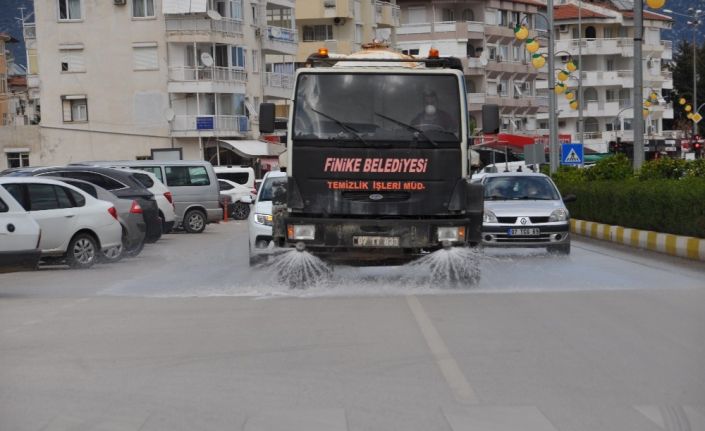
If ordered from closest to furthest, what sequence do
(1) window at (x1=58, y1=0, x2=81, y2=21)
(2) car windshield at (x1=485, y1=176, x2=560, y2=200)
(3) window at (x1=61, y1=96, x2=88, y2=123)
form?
(2) car windshield at (x1=485, y1=176, x2=560, y2=200) → (3) window at (x1=61, y1=96, x2=88, y2=123) → (1) window at (x1=58, y1=0, x2=81, y2=21)

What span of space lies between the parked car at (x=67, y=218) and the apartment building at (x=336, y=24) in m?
73.4

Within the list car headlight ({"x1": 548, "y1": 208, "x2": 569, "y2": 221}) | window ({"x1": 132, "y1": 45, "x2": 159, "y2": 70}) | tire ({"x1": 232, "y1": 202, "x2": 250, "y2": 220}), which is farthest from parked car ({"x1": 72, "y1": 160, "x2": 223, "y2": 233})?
window ({"x1": 132, "y1": 45, "x2": 159, "y2": 70})

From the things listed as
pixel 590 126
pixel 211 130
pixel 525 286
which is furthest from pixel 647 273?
pixel 590 126

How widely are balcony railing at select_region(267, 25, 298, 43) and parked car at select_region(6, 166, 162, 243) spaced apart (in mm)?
58089

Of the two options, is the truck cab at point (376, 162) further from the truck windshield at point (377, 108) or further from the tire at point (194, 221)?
the tire at point (194, 221)

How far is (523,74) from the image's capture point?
12006 centimetres

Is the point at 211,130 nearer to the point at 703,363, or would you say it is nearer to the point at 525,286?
the point at 525,286

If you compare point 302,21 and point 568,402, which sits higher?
point 302,21

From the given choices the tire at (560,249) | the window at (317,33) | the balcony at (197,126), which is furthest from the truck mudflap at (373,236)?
the window at (317,33)

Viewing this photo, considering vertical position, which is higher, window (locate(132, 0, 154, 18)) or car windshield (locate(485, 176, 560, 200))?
window (locate(132, 0, 154, 18))

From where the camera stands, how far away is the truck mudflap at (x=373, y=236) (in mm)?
16453

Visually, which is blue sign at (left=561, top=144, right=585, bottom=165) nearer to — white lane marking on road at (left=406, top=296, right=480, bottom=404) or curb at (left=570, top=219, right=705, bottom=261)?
curb at (left=570, top=219, right=705, bottom=261)

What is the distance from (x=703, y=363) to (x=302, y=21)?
91480 millimetres

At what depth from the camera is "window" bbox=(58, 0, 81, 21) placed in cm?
7969
